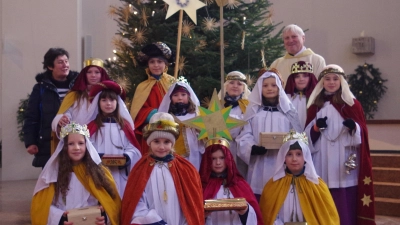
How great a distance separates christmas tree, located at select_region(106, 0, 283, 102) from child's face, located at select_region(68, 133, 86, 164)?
3351 millimetres

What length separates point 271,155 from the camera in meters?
5.14

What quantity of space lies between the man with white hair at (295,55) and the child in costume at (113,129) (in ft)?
7.92

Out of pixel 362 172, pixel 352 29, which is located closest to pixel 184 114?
pixel 362 172

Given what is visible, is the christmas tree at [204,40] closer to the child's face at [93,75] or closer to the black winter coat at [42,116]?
the black winter coat at [42,116]

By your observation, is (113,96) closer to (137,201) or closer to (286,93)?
(137,201)

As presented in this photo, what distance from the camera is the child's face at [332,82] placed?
5227 mm

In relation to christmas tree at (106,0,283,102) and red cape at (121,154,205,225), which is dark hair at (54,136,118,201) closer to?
red cape at (121,154,205,225)

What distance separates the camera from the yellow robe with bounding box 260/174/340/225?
15.1ft

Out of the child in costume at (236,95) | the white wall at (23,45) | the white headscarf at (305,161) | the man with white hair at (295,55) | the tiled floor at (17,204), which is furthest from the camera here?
the white wall at (23,45)

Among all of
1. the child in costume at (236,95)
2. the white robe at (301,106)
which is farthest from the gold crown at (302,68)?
the child in costume at (236,95)

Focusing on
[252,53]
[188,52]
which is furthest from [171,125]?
[252,53]

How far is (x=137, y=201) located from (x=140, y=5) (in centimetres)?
418

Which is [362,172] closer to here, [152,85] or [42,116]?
[152,85]

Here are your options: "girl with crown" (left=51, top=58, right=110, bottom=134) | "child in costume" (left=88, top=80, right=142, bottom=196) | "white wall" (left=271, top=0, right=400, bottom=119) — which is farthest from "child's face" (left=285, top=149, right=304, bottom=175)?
"white wall" (left=271, top=0, right=400, bottom=119)
